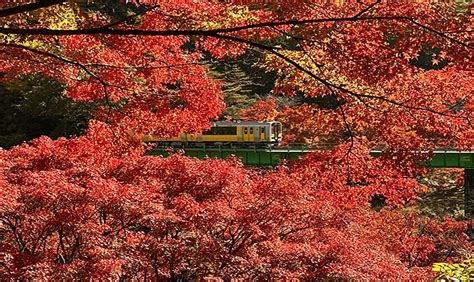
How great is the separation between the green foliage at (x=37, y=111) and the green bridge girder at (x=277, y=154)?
4849 millimetres

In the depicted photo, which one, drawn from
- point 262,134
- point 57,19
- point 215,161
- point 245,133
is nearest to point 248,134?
point 245,133

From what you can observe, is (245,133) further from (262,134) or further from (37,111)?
(37,111)

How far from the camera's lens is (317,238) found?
947cm

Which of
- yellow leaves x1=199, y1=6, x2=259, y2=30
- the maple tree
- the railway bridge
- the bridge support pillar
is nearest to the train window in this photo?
the railway bridge

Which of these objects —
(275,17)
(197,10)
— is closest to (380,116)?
(275,17)

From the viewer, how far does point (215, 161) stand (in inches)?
400

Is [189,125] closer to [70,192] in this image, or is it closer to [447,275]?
[70,192]

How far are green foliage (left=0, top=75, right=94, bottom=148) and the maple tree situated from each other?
16.9m

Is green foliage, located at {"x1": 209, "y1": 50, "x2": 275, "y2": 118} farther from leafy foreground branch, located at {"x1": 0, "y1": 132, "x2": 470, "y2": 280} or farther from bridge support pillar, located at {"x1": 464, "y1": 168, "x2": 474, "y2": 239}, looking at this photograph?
leafy foreground branch, located at {"x1": 0, "y1": 132, "x2": 470, "y2": 280}

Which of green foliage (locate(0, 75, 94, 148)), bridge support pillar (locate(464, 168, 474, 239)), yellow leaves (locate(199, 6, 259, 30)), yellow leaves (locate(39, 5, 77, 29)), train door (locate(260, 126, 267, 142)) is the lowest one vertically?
bridge support pillar (locate(464, 168, 474, 239))

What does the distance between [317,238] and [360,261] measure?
3.84 feet

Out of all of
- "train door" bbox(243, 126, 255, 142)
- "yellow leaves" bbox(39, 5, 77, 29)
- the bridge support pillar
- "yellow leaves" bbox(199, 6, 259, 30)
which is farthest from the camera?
"train door" bbox(243, 126, 255, 142)

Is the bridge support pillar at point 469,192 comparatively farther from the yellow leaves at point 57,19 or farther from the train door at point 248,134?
the yellow leaves at point 57,19

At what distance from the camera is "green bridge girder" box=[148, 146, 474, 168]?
69.3 feet
